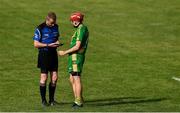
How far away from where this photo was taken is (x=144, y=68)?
23.6m

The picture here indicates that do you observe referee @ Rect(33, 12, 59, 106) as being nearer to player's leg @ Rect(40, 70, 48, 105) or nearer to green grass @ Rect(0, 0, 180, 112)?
player's leg @ Rect(40, 70, 48, 105)

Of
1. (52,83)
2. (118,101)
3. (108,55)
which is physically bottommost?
(108,55)

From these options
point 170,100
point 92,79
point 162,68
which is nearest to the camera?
point 170,100

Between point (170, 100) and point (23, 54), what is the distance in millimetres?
10023

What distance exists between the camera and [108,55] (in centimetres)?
2638

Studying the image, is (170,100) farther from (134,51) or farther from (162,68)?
(134,51)

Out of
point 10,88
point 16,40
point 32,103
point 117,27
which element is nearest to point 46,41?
point 32,103

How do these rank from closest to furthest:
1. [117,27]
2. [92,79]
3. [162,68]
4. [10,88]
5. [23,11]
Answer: [10,88]
[92,79]
[162,68]
[117,27]
[23,11]

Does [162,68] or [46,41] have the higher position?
[46,41]

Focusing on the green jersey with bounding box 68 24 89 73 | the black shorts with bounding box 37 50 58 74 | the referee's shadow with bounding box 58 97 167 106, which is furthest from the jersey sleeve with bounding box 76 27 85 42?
the referee's shadow with bounding box 58 97 167 106

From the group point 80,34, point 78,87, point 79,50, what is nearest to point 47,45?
point 79,50

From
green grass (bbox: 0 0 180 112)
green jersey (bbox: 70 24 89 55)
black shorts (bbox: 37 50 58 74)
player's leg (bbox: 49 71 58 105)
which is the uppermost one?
green jersey (bbox: 70 24 89 55)

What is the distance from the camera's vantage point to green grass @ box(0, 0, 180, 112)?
59.2ft

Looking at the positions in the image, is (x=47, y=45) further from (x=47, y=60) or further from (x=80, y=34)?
(x=80, y=34)
